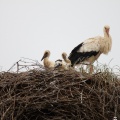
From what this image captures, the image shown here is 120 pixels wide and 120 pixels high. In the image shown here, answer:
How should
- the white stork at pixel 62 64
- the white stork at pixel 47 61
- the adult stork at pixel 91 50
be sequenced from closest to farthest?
the white stork at pixel 62 64, the white stork at pixel 47 61, the adult stork at pixel 91 50

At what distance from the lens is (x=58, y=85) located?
6.38 m

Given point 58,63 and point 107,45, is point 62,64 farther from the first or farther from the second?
point 107,45

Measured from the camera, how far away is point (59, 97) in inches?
244

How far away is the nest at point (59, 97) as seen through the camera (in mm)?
6102

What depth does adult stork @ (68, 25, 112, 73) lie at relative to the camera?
31.0 ft

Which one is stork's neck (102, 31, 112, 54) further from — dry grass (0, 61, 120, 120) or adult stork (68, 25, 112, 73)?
dry grass (0, 61, 120, 120)

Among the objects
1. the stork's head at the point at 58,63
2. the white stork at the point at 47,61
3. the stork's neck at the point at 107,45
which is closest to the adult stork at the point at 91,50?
the stork's neck at the point at 107,45

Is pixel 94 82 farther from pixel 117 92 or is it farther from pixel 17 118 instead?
pixel 17 118

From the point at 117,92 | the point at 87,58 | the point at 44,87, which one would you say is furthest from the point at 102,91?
the point at 87,58

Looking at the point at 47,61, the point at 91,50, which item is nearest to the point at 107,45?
the point at 91,50

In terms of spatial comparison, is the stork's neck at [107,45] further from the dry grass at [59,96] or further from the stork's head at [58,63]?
the dry grass at [59,96]

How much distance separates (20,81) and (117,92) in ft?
4.08

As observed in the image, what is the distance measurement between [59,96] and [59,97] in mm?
36

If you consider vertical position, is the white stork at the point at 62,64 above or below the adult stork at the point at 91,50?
below
